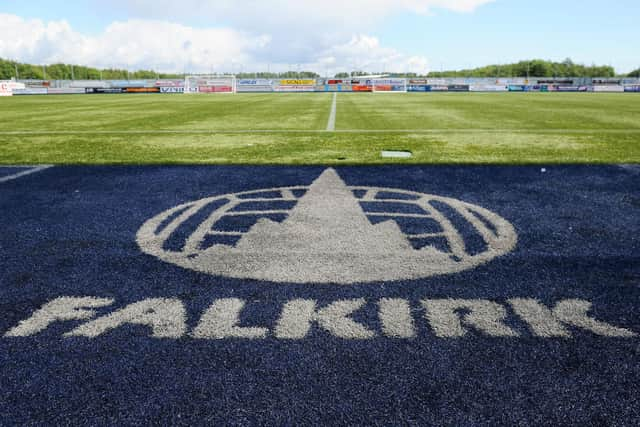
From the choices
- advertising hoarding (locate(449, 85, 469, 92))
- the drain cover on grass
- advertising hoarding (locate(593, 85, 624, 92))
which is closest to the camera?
the drain cover on grass

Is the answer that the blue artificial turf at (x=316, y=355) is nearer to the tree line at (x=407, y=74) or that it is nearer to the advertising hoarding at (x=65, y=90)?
the advertising hoarding at (x=65, y=90)

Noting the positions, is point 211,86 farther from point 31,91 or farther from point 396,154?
point 396,154

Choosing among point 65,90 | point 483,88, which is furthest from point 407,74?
point 65,90

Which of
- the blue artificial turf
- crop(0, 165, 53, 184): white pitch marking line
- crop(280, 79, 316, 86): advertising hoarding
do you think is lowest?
the blue artificial turf

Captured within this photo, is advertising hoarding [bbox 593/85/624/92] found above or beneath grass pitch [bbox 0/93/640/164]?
above

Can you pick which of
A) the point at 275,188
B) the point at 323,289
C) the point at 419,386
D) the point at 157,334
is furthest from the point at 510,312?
the point at 275,188

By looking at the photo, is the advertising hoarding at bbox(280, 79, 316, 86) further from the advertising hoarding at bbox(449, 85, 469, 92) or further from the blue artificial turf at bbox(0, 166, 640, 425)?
the blue artificial turf at bbox(0, 166, 640, 425)

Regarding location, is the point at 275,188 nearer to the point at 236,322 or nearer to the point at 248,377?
the point at 236,322

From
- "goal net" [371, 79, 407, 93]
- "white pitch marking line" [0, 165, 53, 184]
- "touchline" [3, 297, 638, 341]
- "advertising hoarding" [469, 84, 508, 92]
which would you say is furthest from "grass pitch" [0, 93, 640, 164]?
"advertising hoarding" [469, 84, 508, 92]

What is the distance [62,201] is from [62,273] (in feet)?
8.95

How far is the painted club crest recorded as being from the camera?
3859 mm

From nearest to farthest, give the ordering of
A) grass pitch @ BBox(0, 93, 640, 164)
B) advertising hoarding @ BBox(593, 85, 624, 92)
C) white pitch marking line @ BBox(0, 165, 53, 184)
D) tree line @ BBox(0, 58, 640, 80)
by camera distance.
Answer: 1. white pitch marking line @ BBox(0, 165, 53, 184)
2. grass pitch @ BBox(0, 93, 640, 164)
3. advertising hoarding @ BBox(593, 85, 624, 92)
4. tree line @ BBox(0, 58, 640, 80)

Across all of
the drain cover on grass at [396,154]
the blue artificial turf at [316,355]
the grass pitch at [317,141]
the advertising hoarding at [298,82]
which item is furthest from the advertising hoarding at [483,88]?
the blue artificial turf at [316,355]

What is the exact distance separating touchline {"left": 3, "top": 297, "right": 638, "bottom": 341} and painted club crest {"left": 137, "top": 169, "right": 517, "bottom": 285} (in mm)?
486
